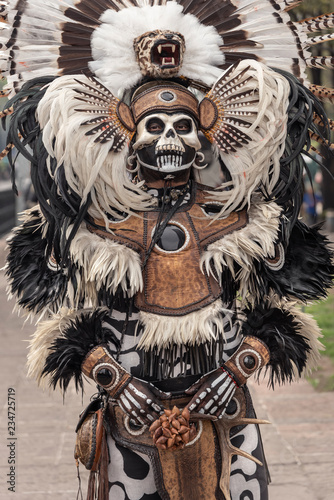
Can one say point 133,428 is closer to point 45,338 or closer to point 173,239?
point 45,338

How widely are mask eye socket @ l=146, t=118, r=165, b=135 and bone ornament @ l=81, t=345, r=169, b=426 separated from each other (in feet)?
2.82

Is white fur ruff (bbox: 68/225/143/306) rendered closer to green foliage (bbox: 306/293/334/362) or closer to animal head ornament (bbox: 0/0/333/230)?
animal head ornament (bbox: 0/0/333/230)

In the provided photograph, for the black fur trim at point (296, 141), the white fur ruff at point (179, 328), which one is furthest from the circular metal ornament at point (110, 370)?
the black fur trim at point (296, 141)

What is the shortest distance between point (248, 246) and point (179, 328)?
1.39 ft

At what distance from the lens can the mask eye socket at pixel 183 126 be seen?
2840 mm

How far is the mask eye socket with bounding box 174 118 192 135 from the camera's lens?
284cm

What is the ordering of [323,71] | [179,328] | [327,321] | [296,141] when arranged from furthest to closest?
[323,71]
[327,321]
[296,141]
[179,328]

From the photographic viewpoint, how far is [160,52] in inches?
111

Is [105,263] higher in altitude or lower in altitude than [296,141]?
lower

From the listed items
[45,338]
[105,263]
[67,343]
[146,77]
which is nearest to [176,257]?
[105,263]

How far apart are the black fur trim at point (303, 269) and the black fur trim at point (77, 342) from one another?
66 centimetres

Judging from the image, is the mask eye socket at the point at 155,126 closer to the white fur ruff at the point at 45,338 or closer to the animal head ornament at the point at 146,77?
the animal head ornament at the point at 146,77

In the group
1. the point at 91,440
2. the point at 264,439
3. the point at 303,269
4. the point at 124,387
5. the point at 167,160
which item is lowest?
the point at 264,439

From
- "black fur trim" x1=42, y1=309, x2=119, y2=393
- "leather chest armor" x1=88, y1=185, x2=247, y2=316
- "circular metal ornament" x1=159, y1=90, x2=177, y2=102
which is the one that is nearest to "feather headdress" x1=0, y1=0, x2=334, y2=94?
"circular metal ornament" x1=159, y1=90, x2=177, y2=102
